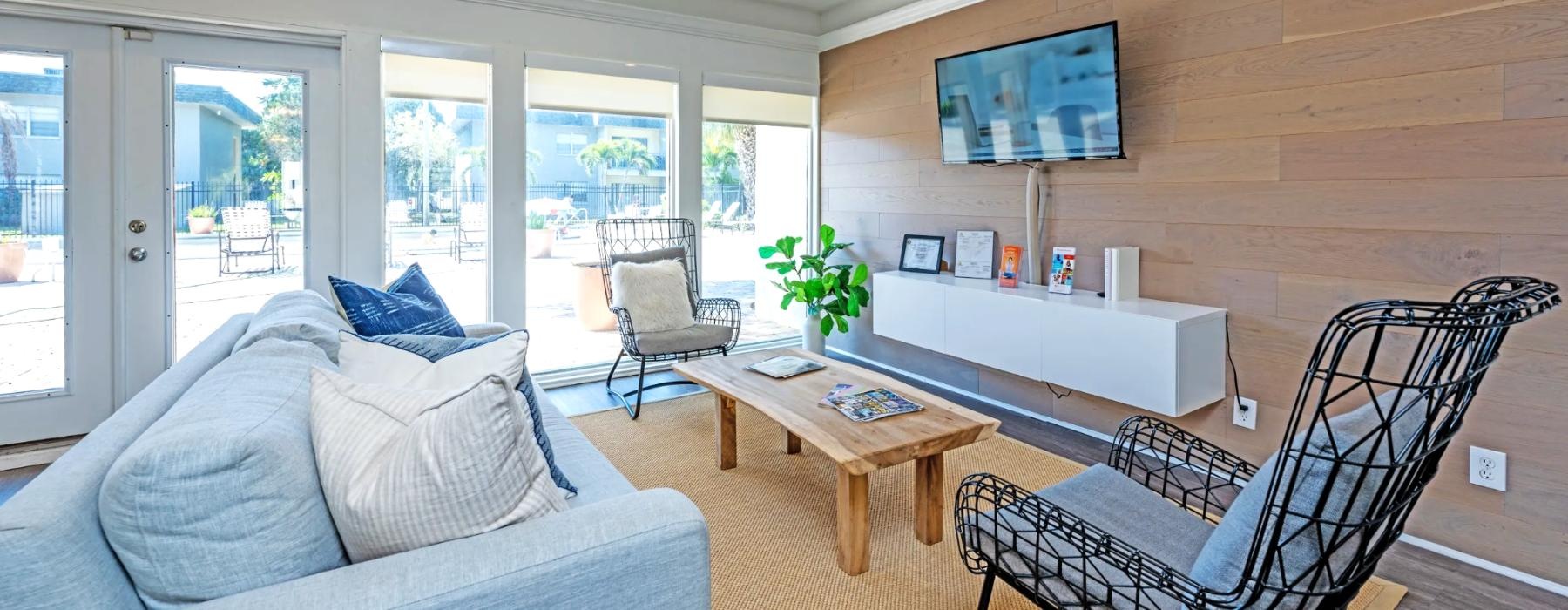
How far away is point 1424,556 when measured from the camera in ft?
8.01

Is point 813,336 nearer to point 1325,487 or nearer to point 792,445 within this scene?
point 792,445

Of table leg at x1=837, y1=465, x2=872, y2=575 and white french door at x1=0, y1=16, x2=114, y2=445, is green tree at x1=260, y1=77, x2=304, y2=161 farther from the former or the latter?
table leg at x1=837, y1=465, x2=872, y2=575

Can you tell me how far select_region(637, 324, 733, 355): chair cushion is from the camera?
3.94 meters

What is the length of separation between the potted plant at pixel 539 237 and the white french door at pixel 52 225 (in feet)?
6.10

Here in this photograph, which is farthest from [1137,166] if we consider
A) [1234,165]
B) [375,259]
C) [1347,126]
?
[375,259]

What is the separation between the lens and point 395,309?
97.5 inches

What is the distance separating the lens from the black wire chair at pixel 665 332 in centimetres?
399

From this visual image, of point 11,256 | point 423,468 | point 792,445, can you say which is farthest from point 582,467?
point 11,256

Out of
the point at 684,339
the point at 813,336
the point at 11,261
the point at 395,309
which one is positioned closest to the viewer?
the point at 395,309

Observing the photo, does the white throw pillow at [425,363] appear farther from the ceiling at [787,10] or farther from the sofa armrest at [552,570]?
the ceiling at [787,10]

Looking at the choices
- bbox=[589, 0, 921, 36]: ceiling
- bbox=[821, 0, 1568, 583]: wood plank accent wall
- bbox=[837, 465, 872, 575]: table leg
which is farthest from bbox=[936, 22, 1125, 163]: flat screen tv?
bbox=[837, 465, 872, 575]: table leg

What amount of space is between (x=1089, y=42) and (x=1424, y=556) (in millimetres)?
2230

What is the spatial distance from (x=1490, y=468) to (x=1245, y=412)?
0.75 meters

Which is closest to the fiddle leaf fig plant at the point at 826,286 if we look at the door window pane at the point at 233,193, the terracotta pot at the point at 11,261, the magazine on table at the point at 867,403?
the magazine on table at the point at 867,403
